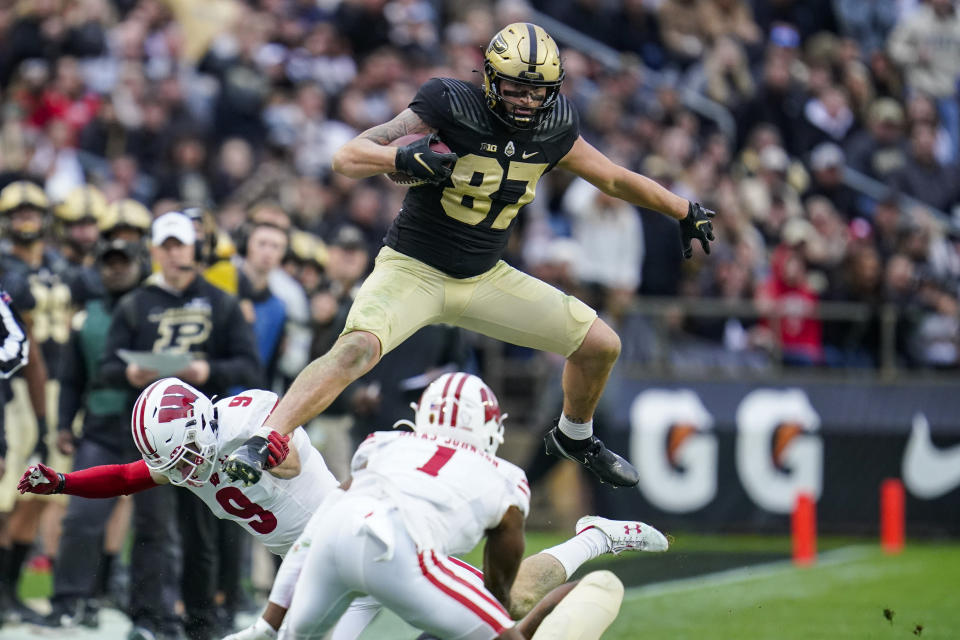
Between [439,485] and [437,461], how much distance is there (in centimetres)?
12

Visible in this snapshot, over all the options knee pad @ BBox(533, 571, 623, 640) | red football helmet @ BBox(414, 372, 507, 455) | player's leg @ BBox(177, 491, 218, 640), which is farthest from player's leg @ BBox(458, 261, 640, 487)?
player's leg @ BBox(177, 491, 218, 640)

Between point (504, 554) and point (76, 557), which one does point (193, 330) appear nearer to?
point (76, 557)

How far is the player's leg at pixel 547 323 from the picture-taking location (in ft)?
23.8

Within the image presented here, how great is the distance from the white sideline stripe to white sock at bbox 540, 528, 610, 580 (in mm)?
2823

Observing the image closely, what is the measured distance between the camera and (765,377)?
46.2 feet

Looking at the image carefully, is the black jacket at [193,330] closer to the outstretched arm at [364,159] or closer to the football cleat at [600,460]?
the football cleat at [600,460]

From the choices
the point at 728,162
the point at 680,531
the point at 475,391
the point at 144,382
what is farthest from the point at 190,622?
the point at 728,162

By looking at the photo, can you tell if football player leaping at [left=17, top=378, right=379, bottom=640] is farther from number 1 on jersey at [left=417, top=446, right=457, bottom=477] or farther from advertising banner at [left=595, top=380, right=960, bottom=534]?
advertising banner at [left=595, top=380, right=960, bottom=534]

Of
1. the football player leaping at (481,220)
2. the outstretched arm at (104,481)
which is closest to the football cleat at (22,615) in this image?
the outstretched arm at (104,481)

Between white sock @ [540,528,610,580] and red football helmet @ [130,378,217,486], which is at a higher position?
red football helmet @ [130,378,217,486]

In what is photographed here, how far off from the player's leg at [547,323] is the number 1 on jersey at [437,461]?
1.41 metres

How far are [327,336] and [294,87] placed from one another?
6.57m

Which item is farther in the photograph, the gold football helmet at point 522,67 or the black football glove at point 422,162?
the gold football helmet at point 522,67

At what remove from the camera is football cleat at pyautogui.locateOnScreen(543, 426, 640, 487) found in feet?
25.5
